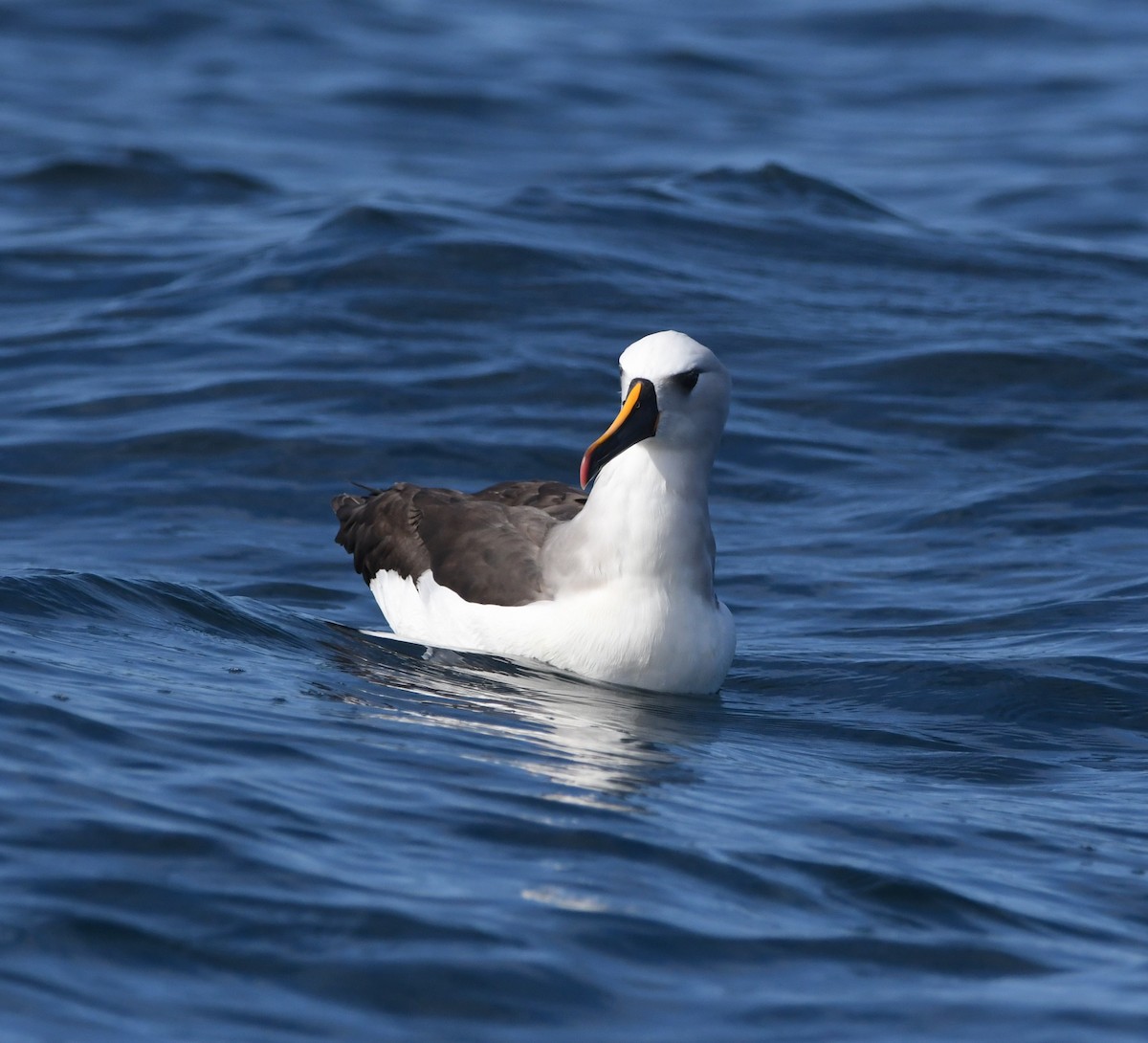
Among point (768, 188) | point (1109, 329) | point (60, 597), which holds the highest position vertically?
point (768, 188)

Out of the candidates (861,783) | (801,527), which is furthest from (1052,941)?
(801,527)

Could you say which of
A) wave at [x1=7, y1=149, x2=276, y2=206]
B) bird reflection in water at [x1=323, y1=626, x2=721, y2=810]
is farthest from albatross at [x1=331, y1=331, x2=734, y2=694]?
wave at [x1=7, y1=149, x2=276, y2=206]

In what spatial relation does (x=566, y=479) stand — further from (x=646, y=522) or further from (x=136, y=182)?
(x=136, y=182)

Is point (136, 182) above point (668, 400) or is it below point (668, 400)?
above

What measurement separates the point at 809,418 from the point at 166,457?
15.1 feet

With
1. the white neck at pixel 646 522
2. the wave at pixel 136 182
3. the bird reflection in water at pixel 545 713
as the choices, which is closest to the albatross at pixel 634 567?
the white neck at pixel 646 522

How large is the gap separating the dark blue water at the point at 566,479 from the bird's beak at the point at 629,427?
3.27 ft

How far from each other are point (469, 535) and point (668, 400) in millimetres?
1348

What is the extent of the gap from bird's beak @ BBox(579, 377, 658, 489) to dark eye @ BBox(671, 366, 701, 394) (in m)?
0.12

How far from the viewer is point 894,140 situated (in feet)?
81.4

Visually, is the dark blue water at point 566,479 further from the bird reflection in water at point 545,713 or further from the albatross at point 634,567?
the albatross at point 634,567

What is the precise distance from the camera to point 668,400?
8328 mm

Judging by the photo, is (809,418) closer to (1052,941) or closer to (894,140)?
(1052,941)

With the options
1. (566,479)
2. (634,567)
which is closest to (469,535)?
(634,567)
